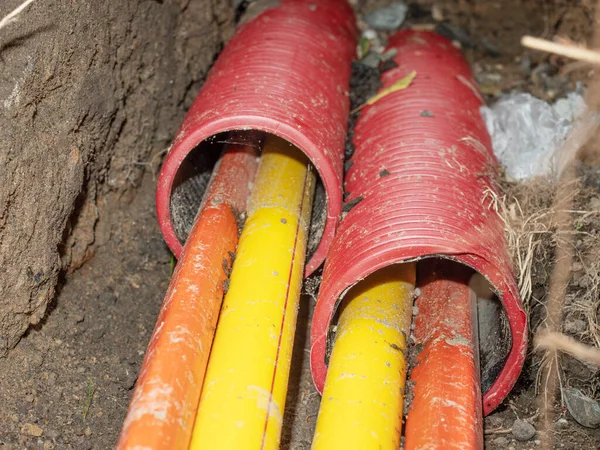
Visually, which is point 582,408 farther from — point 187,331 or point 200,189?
point 200,189

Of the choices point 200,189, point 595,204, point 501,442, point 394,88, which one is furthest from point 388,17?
point 501,442

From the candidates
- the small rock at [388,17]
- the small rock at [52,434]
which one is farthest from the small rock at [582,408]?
the small rock at [388,17]

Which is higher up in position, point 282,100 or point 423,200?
point 282,100

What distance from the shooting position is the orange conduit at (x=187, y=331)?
1891 mm

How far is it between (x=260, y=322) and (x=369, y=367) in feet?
1.27

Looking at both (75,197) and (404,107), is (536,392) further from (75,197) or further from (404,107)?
(75,197)

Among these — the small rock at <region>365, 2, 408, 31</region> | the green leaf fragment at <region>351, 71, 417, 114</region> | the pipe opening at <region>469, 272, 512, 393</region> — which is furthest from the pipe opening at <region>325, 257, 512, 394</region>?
the small rock at <region>365, 2, 408, 31</region>

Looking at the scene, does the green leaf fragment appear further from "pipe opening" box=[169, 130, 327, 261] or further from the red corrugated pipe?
"pipe opening" box=[169, 130, 327, 261]

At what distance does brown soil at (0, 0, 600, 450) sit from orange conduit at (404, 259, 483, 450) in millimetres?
349

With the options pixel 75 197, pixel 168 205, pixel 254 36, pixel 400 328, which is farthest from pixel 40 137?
pixel 400 328

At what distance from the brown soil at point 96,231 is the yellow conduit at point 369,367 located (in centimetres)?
43

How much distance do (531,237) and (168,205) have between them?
1432mm

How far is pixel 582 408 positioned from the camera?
2502mm

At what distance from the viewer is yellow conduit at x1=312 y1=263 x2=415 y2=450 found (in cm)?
208
